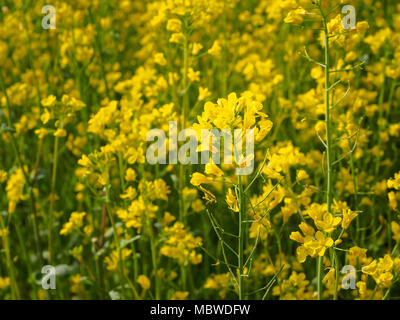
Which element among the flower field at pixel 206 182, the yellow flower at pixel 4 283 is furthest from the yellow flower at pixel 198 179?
the yellow flower at pixel 4 283

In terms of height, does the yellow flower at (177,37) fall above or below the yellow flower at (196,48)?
above

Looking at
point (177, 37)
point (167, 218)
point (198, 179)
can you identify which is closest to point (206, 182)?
point (198, 179)

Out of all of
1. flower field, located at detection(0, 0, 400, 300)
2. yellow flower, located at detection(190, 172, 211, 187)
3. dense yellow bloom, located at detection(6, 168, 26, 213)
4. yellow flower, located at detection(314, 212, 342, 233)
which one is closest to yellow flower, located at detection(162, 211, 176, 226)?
flower field, located at detection(0, 0, 400, 300)

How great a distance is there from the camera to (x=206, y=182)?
4.67 ft

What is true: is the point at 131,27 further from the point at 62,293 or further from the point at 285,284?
the point at 285,284

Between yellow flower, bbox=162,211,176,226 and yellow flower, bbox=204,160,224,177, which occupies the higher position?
yellow flower, bbox=204,160,224,177

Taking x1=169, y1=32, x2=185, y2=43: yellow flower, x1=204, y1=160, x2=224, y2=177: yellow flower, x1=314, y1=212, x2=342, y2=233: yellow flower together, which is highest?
x1=169, y1=32, x2=185, y2=43: yellow flower

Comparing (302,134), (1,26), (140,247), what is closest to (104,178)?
(140,247)

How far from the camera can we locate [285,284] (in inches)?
73.0

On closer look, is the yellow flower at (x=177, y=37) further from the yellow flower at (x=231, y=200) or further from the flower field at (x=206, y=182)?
the yellow flower at (x=231, y=200)

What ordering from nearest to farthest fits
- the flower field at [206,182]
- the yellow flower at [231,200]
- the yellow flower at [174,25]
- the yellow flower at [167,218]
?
the yellow flower at [231,200] → the flower field at [206,182] → the yellow flower at [167,218] → the yellow flower at [174,25]

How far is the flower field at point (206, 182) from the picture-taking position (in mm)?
1512

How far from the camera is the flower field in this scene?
151cm

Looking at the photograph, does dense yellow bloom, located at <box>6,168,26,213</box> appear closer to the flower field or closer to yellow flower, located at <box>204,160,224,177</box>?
the flower field
